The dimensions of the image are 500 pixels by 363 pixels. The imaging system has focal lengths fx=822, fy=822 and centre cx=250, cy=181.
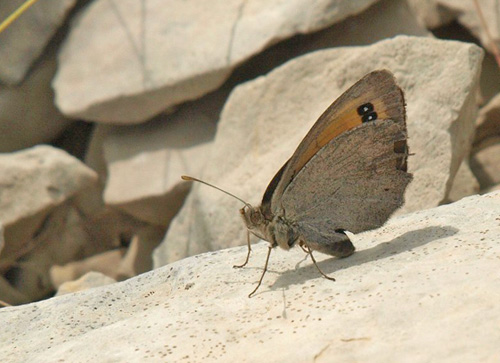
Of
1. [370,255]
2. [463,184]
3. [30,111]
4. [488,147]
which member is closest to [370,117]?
[370,255]

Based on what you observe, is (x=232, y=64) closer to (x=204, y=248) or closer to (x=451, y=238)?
(x=204, y=248)

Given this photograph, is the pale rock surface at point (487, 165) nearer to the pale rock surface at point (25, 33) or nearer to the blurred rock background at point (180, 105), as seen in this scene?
the blurred rock background at point (180, 105)

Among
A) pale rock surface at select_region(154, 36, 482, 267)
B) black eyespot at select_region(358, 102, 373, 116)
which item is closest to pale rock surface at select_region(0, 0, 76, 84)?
pale rock surface at select_region(154, 36, 482, 267)

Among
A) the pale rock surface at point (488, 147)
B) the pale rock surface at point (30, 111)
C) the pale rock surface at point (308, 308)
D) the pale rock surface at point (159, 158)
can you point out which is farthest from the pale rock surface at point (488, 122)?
the pale rock surface at point (30, 111)

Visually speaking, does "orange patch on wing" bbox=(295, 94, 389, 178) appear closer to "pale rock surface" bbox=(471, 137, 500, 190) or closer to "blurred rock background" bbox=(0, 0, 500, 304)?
"blurred rock background" bbox=(0, 0, 500, 304)

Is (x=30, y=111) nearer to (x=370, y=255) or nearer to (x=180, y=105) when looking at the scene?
(x=180, y=105)

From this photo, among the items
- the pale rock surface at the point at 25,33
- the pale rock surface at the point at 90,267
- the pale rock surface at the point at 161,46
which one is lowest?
the pale rock surface at the point at 90,267
